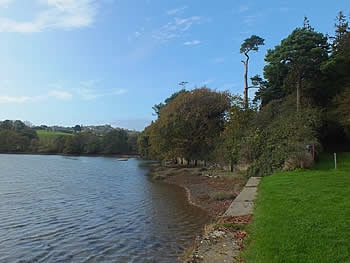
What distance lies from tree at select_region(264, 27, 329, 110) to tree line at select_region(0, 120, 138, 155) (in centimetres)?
5547

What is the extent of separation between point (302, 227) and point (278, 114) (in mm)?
18464

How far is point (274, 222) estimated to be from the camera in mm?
5664

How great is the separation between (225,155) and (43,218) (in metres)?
16.1

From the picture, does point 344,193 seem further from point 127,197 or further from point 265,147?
point 127,197

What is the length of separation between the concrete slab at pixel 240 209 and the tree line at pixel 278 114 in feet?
24.6

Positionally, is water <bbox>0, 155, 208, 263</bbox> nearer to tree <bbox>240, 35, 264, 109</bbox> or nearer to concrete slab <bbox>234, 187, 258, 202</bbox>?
concrete slab <bbox>234, 187, 258, 202</bbox>

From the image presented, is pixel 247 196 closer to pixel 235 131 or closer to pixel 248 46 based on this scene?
pixel 235 131

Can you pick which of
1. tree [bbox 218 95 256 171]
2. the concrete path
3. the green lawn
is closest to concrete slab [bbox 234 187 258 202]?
the concrete path

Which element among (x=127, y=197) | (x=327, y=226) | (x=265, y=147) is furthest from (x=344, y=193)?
(x=127, y=197)

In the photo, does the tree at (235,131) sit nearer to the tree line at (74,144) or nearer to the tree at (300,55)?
the tree at (300,55)

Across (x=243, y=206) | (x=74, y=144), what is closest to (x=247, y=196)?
(x=243, y=206)

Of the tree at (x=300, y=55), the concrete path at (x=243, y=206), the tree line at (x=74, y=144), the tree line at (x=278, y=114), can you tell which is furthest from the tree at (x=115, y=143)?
the concrete path at (x=243, y=206)

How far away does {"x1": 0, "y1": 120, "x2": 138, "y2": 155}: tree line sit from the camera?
71938mm

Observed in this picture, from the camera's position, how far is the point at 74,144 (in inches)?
2857
